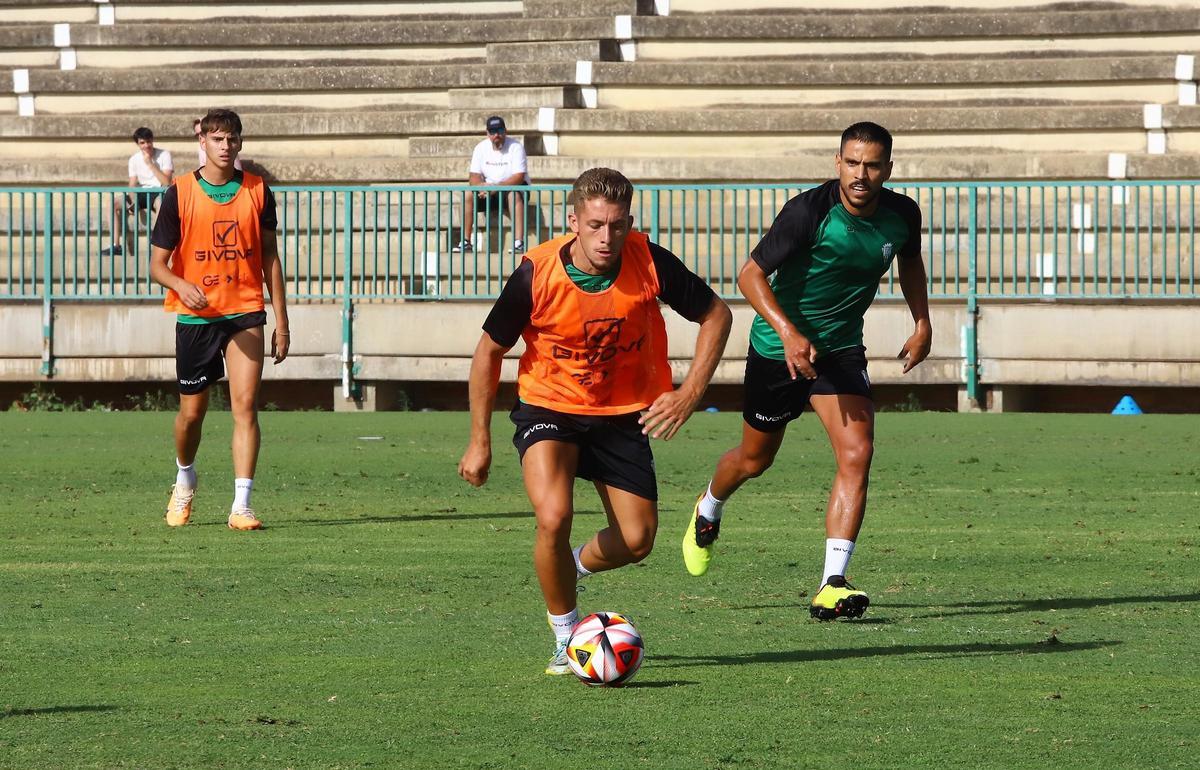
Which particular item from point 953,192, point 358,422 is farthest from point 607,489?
point 953,192

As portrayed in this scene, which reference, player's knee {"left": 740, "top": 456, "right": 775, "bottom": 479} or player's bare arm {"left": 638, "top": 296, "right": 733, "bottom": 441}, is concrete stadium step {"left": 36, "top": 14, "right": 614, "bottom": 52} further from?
player's bare arm {"left": 638, "top": 296, "right": 733, "bottom": 441}

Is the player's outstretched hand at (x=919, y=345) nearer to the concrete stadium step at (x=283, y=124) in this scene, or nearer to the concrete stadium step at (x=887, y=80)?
the concrete stadium step at (x=887, y=80)

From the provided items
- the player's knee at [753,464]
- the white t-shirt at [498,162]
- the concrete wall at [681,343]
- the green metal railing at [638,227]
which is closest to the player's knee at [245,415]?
the player's knee at [753,464]

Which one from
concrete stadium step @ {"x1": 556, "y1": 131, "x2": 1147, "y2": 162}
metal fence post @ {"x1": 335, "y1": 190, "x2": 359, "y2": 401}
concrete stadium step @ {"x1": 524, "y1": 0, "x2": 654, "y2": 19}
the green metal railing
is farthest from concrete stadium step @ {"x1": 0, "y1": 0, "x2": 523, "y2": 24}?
metal fence post @ {"x1": 335, "y1": 190, "x2": 359, "y2": 401}

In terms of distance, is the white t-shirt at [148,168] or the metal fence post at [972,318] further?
the white t-shirt at [148,168]

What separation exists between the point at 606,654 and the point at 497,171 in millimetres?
14843

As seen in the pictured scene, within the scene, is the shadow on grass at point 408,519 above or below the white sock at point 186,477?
below

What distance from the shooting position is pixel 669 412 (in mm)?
6227

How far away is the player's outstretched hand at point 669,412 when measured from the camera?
6.21m

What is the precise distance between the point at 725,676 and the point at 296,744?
63.8 inches

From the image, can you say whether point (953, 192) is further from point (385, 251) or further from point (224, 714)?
point (224, 714)

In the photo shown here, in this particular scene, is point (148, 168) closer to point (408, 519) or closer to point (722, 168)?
point (722, 168)

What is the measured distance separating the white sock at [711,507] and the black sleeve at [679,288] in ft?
6.86

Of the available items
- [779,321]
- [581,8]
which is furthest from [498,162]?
[779,321]
